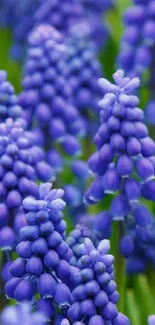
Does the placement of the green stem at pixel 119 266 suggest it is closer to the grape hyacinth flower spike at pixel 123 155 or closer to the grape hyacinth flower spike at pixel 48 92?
the grape hyacinth flower spike at pixel 123 155

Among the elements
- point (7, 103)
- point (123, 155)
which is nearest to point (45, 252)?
point (123, 155)

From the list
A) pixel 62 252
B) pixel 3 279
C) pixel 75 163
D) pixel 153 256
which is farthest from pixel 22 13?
pixel 62 252

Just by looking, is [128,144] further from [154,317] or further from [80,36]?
[80,36]

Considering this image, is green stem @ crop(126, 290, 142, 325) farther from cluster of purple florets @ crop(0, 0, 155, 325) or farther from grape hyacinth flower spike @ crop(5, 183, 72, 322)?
grape hyacinth flower spike @ crop(5, 183, 72, 322)

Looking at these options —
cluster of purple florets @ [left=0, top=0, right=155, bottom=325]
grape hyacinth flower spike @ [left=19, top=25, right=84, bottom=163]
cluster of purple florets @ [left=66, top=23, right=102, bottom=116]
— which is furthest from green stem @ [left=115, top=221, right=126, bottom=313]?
cluster of purple florets @ [left=66, top=23, right=102, bottom=116]

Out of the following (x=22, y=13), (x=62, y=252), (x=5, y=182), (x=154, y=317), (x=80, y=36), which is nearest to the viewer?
(x=154, y=317)

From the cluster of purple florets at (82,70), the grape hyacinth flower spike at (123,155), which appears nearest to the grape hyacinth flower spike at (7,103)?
the grape hyacinth flower spike at (123,155)
